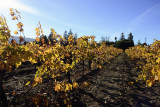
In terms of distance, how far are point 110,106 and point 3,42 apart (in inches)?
152

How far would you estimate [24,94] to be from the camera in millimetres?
3826

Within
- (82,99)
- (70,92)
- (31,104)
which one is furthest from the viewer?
(70,92)

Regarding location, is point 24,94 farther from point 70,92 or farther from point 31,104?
point 70,92

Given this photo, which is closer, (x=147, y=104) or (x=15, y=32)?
(x=15, y=32)

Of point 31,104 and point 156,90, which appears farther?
point 156,90

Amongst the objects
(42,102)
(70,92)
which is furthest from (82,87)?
(42,102)

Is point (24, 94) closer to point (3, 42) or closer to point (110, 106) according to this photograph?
point (3, 42)

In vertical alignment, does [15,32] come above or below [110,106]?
above

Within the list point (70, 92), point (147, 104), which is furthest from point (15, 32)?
point (147, 104)

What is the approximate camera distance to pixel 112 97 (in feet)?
12.5

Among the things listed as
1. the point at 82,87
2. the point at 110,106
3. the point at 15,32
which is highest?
the point at 15,32

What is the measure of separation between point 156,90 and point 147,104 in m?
1.70

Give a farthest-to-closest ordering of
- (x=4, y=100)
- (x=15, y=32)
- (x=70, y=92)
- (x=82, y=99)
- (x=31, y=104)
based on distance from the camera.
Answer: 1. (x=70, y=92)
2. (x=82, y=99)
3. (x=31, y=104)
4. (x=4, y=100)
5. (x=15, y=32)

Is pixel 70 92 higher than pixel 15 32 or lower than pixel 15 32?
lower
